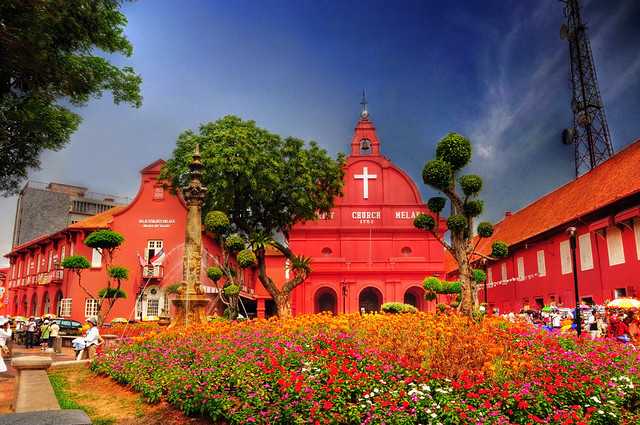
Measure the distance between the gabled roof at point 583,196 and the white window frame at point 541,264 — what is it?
1.05m

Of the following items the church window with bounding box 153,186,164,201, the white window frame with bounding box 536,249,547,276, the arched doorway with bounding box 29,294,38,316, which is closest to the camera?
the white window frame with bounding box 536,249,547,276

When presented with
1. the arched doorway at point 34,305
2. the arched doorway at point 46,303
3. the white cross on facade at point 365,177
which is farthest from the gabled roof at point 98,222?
the white cross on facade at point 365,177

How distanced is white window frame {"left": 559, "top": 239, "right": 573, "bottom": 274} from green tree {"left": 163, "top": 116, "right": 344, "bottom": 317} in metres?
12.3

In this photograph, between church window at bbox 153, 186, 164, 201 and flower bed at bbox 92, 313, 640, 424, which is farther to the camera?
church window at bbox 153, 186, 164, 201

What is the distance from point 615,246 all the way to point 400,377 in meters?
18.6

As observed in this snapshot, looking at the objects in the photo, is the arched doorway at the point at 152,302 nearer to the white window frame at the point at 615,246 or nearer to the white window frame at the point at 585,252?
the white window frame at the point at 585,252

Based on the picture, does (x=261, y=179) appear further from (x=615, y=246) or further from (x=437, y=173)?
(x=615, y=246)

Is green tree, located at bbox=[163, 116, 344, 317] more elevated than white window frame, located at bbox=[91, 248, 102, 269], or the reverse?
green tree, located at bbox=[163, 116, 344, 317]

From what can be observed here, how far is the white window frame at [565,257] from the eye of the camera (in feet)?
80.8

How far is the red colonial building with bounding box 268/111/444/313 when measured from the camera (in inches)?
1411

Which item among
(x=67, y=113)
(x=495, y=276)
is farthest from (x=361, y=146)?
(x=67, y=113)

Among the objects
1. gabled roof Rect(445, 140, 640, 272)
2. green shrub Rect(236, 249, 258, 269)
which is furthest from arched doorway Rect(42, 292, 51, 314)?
gabled roof Rect(445, 140, 640, 272)

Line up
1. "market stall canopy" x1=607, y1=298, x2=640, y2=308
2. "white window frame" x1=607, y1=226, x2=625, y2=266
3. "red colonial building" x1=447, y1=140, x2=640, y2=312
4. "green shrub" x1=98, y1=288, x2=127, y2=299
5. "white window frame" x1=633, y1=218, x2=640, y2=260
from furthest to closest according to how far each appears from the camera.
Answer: "green shrub" x1=98, y1=288, x2=127, y2=299, "white window frame" x1=607, y1=226, x2=625, y2=266, "red colonial building" x1=447, y1=140, x2=640, y2=312, "white window frame" x1=633, y1=218, x2=640, y2=260, "market stall canopy" x1=607, y1=298, x2=640, y2=308

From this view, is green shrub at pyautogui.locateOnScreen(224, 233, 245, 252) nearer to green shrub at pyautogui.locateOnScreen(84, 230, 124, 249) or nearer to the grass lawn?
green shrub at pyautogui.locateOnScreen(84, 230, 124, 249)
